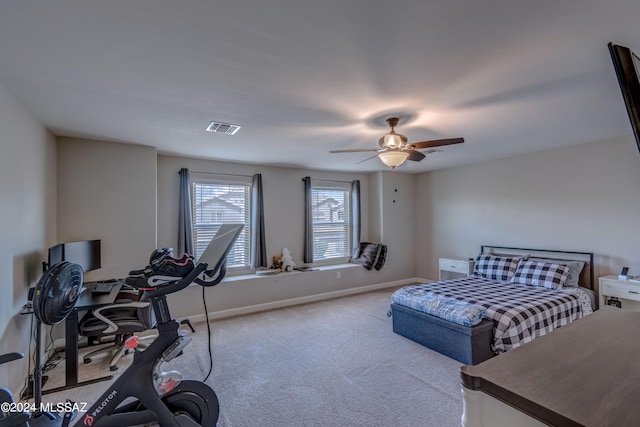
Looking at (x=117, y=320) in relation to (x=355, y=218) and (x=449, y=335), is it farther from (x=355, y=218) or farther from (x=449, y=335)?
(x=355, y=218)

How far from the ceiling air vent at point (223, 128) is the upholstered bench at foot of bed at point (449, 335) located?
294cm

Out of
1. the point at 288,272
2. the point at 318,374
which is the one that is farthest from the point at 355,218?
the point at 318,374

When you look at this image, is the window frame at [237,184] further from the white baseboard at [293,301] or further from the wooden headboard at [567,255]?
the wooden headboard at [567,255]

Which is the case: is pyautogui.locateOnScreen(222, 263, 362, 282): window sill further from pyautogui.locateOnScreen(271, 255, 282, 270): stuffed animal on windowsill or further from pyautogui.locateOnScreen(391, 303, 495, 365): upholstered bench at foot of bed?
pyautogui.locateOnScreen(391, 303, 495, 365): upholstered bench at foot of bed

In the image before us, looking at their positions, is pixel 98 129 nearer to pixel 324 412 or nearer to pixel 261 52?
pixel 261 52

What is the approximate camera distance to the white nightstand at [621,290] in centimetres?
347

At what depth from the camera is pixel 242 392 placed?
103 inches

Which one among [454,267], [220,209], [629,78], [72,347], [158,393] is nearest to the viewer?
[629,78]

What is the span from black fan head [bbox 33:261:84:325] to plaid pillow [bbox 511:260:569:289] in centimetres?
516

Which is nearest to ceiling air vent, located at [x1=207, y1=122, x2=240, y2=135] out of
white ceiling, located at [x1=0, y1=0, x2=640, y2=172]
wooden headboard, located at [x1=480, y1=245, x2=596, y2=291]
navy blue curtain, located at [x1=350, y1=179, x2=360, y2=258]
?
white ceiling, located at [x1=0, y1=0, x2=640, y2=172]

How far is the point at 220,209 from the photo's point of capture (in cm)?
505

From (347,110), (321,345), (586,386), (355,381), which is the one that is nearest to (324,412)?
(355,381)

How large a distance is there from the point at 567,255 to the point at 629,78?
362 cm

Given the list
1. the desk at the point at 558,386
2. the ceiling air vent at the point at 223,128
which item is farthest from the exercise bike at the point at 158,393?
the ceiling air vent at the point at 223,128
